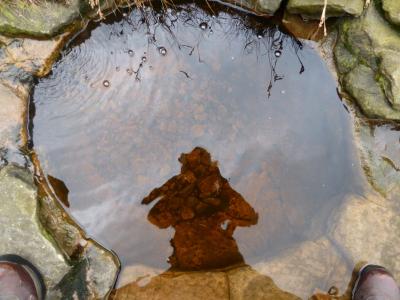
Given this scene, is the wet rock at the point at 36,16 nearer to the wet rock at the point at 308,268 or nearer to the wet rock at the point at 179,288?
the wet rock at the point at 179,288

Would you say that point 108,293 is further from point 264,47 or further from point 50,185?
point 264,47

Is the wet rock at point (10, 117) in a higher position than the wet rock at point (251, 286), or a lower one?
higher

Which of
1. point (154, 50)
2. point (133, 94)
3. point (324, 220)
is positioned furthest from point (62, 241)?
point (324, 220)

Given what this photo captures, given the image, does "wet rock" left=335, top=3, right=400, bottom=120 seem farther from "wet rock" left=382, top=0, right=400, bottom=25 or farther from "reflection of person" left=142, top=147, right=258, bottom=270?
"reflection of person" left=142, top=147, right=258, bottom=270

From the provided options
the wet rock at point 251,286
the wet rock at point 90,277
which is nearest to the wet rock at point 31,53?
the wet rock at point 90,277

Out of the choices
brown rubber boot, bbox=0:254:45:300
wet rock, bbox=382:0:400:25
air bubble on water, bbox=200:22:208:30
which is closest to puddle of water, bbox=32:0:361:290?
air bubble on water, bbox=200:22:208:30

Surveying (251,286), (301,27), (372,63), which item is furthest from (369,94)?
(251,286)

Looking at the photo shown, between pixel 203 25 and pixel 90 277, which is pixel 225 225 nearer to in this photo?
pixel 90 277
